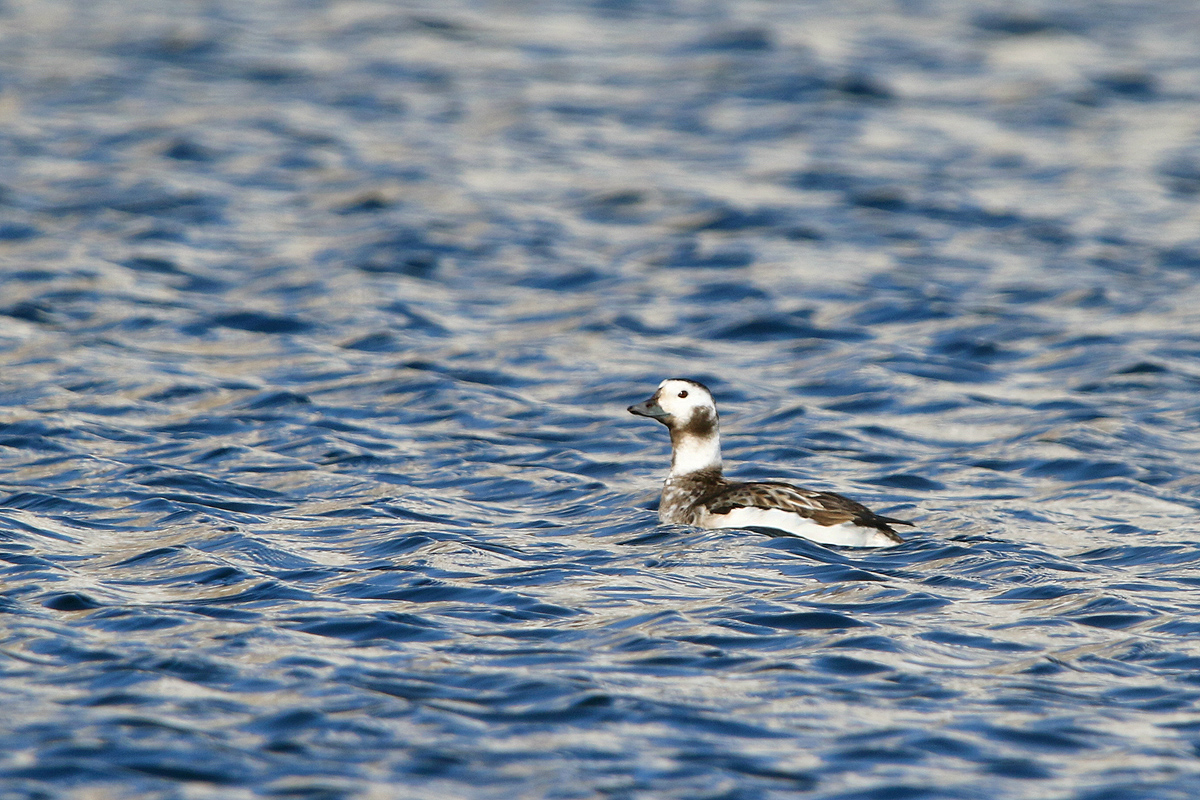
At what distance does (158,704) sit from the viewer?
8.05m

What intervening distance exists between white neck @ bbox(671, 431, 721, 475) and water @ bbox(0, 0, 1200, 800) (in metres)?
0.50

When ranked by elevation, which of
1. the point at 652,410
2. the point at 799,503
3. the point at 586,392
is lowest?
the point at 586,392

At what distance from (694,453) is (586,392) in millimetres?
2909

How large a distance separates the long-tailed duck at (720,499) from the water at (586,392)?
0.87ft

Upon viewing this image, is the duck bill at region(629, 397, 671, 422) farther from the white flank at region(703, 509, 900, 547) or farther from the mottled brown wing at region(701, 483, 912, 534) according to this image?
the white flank at region(703, 509, 900, 547)

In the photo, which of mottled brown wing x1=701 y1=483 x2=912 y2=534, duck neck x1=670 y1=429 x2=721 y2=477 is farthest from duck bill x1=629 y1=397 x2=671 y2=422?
mottled brown wing x1=701 y1=483 x2=912 y2=534

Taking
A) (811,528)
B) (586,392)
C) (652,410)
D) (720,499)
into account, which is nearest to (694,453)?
(652,410)

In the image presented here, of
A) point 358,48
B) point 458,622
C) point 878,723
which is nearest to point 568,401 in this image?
point 458,622

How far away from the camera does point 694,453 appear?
11.9 meters

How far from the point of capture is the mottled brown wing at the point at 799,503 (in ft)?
34.5

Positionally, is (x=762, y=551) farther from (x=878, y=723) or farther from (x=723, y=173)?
(x=723, y=173)

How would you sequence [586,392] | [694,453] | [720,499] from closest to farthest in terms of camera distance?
[720,499] → [694,453] → [586,392]

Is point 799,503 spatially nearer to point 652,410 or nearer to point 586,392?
point 652,410

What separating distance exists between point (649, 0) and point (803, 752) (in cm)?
2161
